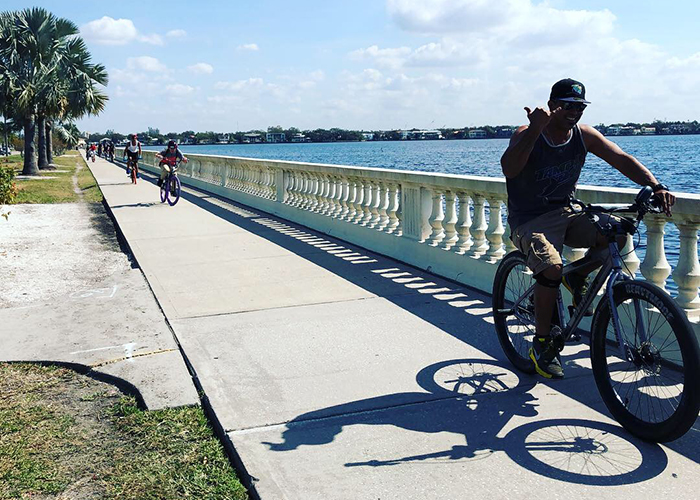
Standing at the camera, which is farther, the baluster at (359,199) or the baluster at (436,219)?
the baluster at (359,199)

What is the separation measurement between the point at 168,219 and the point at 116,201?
5.87 meters

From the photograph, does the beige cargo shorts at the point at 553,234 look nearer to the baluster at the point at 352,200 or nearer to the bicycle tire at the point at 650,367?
the bicycle tire at the point at 650,367

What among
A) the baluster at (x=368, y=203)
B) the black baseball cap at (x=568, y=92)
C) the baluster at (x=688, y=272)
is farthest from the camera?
the baluster at (x=368, y=203)

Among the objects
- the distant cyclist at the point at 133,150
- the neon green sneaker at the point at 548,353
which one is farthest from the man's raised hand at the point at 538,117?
the distant cyclist at the point at 133,150

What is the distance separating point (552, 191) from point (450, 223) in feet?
13.1

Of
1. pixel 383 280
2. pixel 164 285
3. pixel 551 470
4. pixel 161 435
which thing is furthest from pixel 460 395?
pixel 164 285

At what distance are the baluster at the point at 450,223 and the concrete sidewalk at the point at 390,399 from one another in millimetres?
560

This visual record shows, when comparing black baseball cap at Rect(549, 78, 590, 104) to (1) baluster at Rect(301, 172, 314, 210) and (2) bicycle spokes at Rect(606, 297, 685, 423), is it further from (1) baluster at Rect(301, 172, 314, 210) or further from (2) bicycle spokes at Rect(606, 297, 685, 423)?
(1) baluster at Rect(301, 172, 314, 210)

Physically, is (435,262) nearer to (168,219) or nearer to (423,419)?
(423,419)

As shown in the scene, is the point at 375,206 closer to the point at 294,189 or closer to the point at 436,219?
the point at 436,219

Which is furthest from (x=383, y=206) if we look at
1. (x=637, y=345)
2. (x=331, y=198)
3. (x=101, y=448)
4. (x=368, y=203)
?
(x=101, y=448)

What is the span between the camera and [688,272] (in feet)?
17.3

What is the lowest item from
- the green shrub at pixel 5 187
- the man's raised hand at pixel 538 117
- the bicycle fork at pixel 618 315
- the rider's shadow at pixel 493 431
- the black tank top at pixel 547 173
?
the rider's shadow at pixel 493 431

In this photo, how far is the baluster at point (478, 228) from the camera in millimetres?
8000
